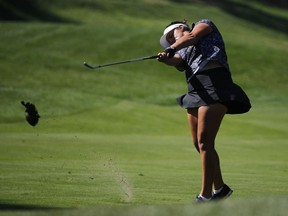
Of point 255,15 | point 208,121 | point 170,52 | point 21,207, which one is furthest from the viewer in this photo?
point 255,15

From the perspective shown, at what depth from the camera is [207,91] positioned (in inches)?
324

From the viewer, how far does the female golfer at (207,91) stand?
8133mm

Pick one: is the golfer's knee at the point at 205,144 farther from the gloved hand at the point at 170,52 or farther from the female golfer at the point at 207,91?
the gloved hand at the point at 170,52

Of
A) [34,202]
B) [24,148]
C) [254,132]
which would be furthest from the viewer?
[254,132]

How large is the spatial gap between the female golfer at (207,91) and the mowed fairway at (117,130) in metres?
0.43

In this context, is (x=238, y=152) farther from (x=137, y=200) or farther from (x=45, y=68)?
(x=45, y=68)

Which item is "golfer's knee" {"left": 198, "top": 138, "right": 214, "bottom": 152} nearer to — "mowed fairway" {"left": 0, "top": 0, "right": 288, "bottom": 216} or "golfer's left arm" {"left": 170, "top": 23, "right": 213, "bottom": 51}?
"mowed fairway" {"left": 0, "top": 0, "right": 288, "bottom": 216}

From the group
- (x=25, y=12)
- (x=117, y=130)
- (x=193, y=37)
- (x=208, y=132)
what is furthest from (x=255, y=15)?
(x=208, y=132)

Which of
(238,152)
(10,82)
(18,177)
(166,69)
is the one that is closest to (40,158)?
(18,177)

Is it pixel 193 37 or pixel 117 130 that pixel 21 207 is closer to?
pixel 193 37

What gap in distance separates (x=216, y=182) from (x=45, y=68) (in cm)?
2753

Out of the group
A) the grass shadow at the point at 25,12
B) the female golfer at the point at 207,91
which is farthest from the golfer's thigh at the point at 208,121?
the grass shadow at the point at 25,12

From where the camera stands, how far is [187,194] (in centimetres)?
926

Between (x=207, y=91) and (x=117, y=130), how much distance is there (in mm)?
14557
